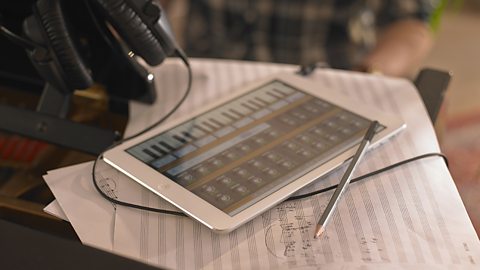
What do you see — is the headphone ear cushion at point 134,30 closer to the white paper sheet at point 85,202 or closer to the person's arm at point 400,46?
the white paper sheet at point 85,202

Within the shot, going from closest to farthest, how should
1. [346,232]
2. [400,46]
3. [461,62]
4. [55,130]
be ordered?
1. [346,232]
2. [55,130]
3. [400,46]
4. [461,62]

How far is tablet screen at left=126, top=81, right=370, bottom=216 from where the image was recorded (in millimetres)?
599

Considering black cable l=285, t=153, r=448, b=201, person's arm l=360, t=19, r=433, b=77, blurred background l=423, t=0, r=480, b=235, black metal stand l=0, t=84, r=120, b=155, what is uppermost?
black metal stand l=0, t=84, r=120, b=155

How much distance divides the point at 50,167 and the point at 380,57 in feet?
2.54

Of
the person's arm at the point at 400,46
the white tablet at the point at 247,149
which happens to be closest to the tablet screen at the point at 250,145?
the white tablet at the point at 247,149

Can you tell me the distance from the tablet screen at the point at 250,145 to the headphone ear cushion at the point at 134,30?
0.08 meters

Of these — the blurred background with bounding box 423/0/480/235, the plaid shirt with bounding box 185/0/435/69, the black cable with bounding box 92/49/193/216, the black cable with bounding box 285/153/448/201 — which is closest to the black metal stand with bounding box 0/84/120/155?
the black cable with bounding box 92/49/193/216

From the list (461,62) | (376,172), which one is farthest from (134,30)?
(461,62)

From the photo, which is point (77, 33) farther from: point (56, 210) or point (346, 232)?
point (346, 232)

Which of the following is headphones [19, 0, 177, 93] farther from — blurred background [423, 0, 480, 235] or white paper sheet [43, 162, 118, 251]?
blurred background [423, 0, 480, 235]

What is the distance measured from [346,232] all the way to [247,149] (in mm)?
140

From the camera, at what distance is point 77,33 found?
0.70m

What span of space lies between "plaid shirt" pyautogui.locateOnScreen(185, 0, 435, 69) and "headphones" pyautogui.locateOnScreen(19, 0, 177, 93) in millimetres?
648

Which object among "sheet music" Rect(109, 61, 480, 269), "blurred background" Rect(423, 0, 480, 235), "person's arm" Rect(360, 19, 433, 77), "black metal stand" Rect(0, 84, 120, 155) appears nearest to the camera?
"sheet music" Rect(109, 61, 480, 269)
